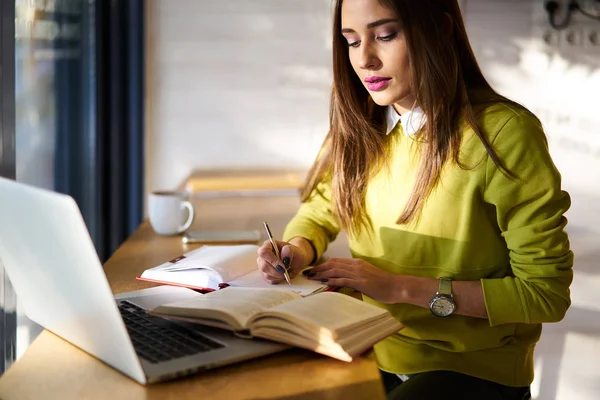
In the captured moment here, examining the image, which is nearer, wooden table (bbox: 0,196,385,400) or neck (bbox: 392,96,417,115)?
wooden table (bbox: 0,196,385,400)

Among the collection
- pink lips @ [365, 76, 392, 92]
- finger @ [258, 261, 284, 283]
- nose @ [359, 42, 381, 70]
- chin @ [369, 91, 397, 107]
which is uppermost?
nose @ [359, 42, 381, 70]

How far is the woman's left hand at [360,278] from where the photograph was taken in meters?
1.15

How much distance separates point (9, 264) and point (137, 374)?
29 cm

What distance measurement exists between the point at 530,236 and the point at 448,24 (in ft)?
1.27

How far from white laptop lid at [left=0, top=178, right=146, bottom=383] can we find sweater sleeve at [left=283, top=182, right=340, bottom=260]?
1.89 ft

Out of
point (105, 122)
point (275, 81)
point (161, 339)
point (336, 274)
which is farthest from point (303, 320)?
point (275, 81)

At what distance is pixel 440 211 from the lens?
1276 mm

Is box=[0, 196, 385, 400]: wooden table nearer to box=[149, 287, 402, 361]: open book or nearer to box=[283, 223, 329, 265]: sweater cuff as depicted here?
box=[149, 287, 402, 361]: open book

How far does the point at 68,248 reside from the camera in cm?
77

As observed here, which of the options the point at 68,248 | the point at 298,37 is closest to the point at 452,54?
the point at 68,248

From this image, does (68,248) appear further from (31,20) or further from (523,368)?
(31,20)

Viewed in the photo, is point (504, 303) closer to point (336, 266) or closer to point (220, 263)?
point (336, 266)

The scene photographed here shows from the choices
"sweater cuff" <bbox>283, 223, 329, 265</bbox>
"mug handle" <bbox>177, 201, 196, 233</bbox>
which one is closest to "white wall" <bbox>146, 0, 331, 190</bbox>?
"mug handle" <bbox>177, 201, 196, 233</bbox>

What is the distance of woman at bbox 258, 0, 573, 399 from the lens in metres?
1.17
